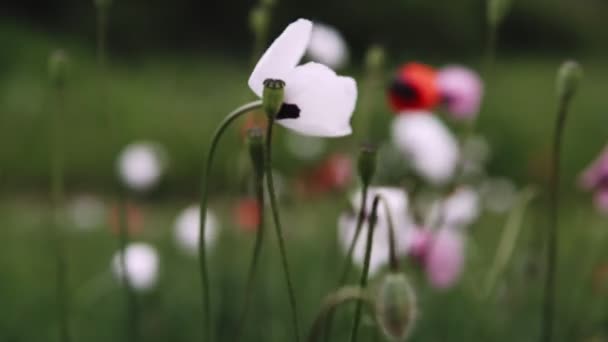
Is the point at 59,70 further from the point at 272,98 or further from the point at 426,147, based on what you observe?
the point at 426,147

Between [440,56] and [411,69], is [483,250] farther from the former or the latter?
[440,56]

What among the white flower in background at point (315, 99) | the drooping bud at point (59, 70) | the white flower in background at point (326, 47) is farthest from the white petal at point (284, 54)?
the white flower in background at point (326, 47)

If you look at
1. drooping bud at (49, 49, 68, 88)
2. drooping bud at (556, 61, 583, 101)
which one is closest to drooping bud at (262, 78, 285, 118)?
drooping bud at (556, 61, 583, 101)

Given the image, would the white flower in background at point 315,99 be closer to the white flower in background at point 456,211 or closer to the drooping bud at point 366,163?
the drooping bud at point 366,163

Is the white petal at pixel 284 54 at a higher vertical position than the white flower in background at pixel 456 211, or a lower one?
higher

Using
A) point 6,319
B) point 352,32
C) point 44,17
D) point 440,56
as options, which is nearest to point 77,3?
point 44,17

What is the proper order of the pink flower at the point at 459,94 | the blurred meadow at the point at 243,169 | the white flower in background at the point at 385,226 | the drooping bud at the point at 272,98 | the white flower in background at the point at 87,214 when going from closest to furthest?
the drooping bud at the point at 272,98 < the white flower in background at the point at 385,226 < the pink flower at the point at 459,94 < the blurred meadow at the point at 243,169 < the white flower in background at the point at 87,214
